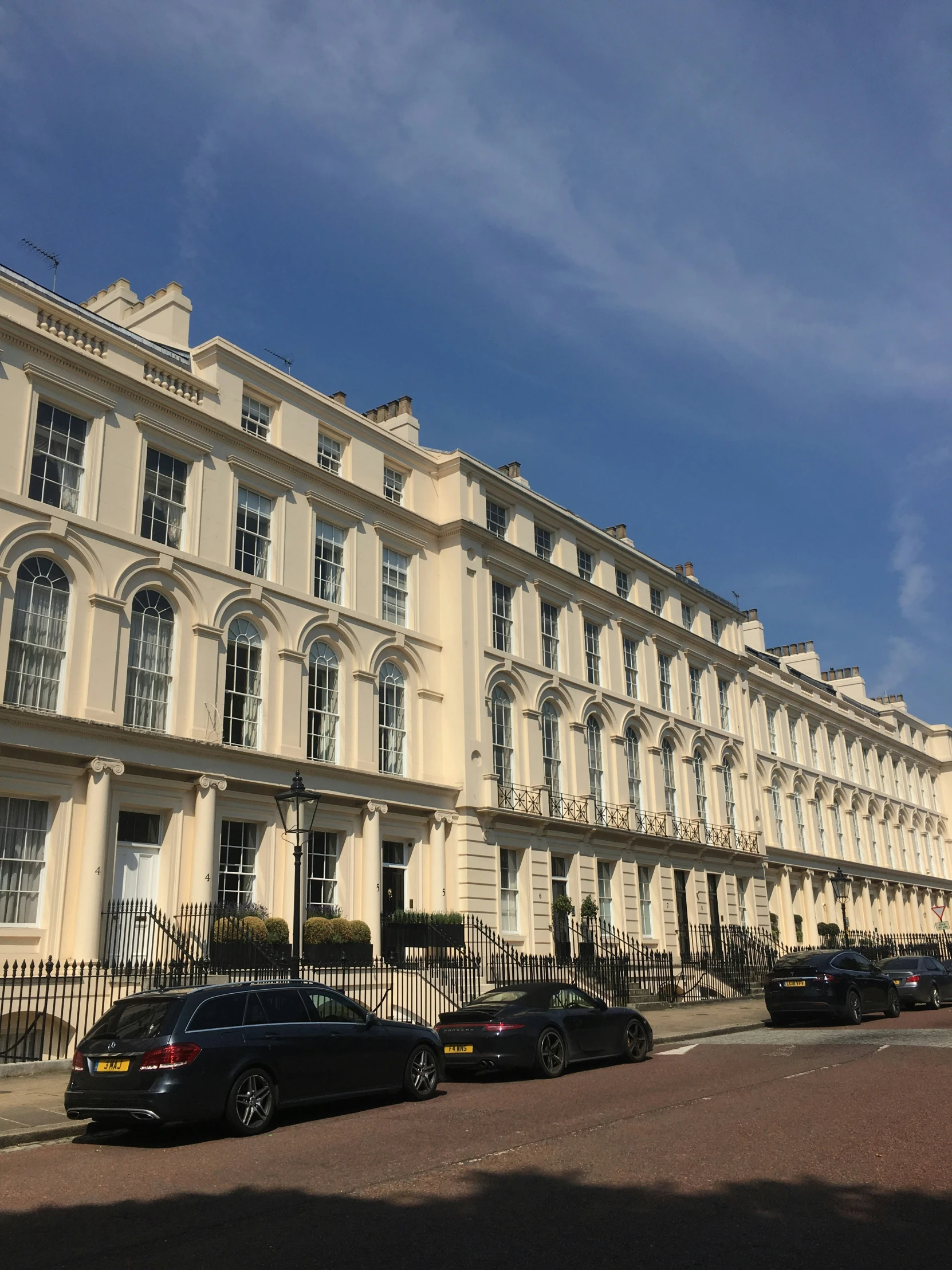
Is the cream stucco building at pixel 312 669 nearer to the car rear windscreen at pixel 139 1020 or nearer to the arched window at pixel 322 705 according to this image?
the arched window at pixel 322 705

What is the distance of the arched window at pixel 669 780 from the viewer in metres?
37.1

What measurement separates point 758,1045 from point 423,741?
12.1m

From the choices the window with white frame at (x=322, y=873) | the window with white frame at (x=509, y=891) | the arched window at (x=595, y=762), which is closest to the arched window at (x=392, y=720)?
the window with white frame at (x=322, y=873)

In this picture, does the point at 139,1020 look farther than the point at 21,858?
No

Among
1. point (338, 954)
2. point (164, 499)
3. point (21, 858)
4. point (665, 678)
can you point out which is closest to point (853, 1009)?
point (338, 954)

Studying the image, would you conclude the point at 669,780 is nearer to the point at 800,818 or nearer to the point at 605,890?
the point at 605,890

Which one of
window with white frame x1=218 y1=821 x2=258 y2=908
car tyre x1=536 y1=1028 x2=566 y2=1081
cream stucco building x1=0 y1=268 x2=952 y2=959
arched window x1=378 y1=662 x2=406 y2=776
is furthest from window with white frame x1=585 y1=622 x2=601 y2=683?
car tyre x1=536 y1=1028 x2=566 y2=1081

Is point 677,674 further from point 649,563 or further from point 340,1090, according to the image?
point 340,1090

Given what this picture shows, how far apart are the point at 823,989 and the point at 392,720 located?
38.5ft

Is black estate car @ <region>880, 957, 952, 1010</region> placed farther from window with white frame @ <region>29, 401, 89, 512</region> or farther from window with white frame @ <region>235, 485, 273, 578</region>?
window with white frame @ <region>29, 401, 89, 512</region>

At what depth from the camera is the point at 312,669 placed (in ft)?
82.6

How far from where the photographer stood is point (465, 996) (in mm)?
21969

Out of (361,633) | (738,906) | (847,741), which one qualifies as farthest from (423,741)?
(847,741)

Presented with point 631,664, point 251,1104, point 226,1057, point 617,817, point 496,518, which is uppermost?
point 496,518
